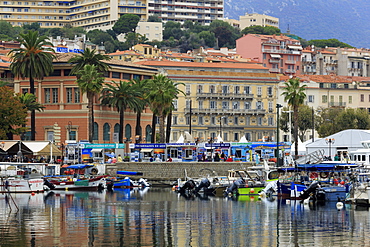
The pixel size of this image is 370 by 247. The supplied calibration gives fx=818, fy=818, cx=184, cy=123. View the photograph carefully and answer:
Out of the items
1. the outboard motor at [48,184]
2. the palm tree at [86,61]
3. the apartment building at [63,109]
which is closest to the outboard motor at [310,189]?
the outboard motor at [48,184]

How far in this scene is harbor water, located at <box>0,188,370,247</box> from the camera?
41125 millimetres

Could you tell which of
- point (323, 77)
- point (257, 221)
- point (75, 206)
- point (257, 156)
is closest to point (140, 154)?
point (257, 156)

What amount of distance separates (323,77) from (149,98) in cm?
6955

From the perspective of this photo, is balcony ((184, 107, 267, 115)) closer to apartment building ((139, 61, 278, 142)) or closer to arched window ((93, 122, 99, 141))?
apartment building ((139, 61, 278, 142))

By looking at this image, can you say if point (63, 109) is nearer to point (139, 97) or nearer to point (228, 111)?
point (139, 97)

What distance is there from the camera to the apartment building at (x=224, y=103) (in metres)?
140

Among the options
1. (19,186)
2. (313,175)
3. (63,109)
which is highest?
(63,109)

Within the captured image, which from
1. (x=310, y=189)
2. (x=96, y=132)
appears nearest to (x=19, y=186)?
(x=310, y=189)

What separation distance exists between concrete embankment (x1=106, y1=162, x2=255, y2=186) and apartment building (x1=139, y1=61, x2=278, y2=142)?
4533cm

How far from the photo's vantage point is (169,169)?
308 ft

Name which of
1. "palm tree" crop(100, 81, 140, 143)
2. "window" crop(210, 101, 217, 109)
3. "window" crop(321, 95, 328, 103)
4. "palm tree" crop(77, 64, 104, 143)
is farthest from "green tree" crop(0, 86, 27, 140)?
"window" crop(321, 95, 328, 103)

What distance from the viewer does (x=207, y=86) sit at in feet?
461

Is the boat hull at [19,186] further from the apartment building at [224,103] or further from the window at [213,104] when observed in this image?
the window at [213,104]

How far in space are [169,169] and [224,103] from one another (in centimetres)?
4980
